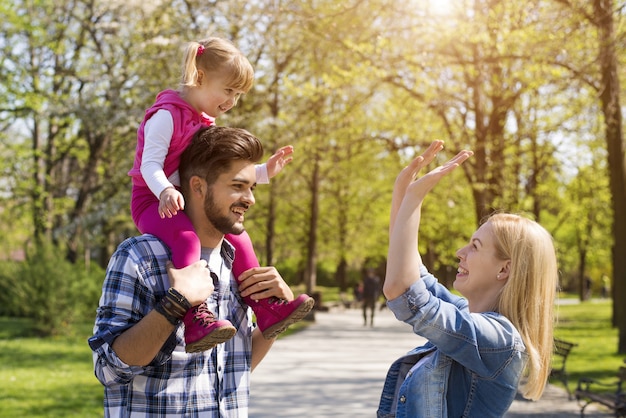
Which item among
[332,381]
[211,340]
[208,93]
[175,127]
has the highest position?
[208,93]

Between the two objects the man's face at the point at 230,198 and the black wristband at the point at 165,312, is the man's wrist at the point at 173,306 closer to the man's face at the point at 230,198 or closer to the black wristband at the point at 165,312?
the black wristband at the point at 165,312

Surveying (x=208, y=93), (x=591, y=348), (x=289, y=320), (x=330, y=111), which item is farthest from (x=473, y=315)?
(x=330, y=111)

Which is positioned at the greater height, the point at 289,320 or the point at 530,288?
the point at 530,288

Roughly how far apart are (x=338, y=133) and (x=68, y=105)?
744 centimetres

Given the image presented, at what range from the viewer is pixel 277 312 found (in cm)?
307

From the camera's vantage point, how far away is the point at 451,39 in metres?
15.1

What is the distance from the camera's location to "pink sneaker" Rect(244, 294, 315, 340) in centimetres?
305

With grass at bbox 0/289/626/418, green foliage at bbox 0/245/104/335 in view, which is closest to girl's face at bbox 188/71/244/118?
grass at bbox 0/289/626/418

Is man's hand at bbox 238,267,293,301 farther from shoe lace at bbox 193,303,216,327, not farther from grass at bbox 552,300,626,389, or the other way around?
grass at bbox 552,300,626,389

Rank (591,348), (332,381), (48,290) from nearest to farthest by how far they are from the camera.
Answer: (332,381), (48,290), (591,348)

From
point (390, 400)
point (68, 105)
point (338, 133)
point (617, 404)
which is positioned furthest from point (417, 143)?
point (390, 400)

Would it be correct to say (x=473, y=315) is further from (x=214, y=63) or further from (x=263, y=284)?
(x=214, y=63)

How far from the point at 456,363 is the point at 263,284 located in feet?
2.44

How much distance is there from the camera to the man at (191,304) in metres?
2.61
